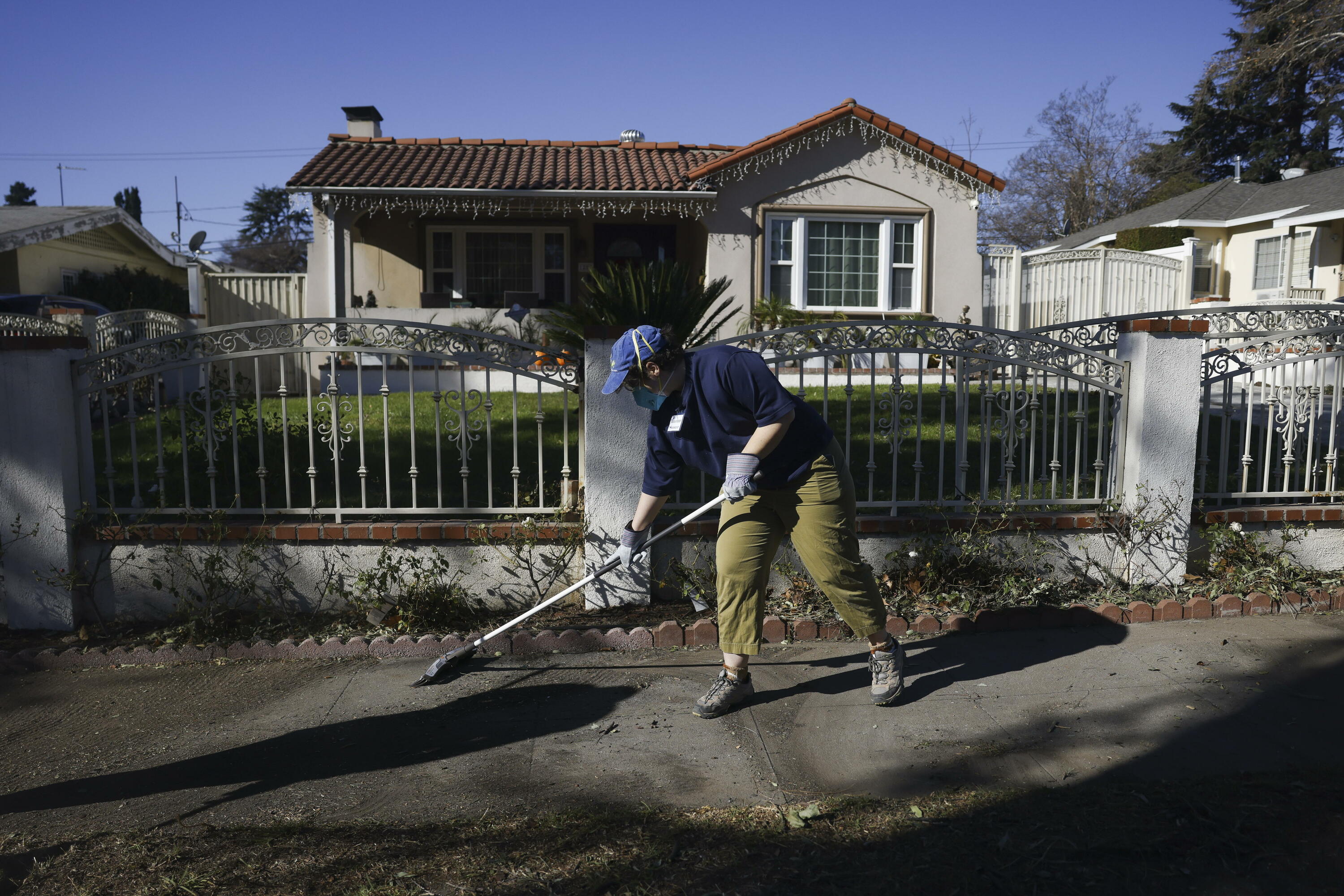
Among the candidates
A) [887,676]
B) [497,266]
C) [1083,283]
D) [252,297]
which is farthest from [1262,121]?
[887,676]

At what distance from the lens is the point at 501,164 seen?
1440cm

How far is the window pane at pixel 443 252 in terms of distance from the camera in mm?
15477

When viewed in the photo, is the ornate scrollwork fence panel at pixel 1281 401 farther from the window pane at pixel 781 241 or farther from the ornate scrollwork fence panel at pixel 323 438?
the window pane at pixel 781 241

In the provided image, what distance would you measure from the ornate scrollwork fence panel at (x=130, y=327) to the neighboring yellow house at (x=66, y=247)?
359 inches

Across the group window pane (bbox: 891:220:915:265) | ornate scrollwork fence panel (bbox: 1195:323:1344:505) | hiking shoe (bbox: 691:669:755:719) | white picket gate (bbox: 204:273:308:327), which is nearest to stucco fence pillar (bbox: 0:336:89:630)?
hiking shoe (bbox: 691:669:755:719)

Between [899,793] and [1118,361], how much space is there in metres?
3.02

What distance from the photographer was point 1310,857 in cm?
293

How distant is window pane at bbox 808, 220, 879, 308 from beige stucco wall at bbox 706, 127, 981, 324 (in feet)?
1.02

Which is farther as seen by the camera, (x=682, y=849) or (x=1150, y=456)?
(x=1150, y=456)

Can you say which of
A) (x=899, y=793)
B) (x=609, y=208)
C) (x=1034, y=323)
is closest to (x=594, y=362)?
(x=899, y=793)

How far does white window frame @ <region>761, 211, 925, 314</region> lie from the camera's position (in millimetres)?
13977

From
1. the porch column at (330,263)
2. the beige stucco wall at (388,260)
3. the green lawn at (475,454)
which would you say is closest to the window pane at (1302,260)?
the green lawn at (475,454)

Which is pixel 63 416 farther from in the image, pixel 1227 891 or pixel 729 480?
pixel 1227 891

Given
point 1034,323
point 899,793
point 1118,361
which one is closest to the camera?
point 899,793
